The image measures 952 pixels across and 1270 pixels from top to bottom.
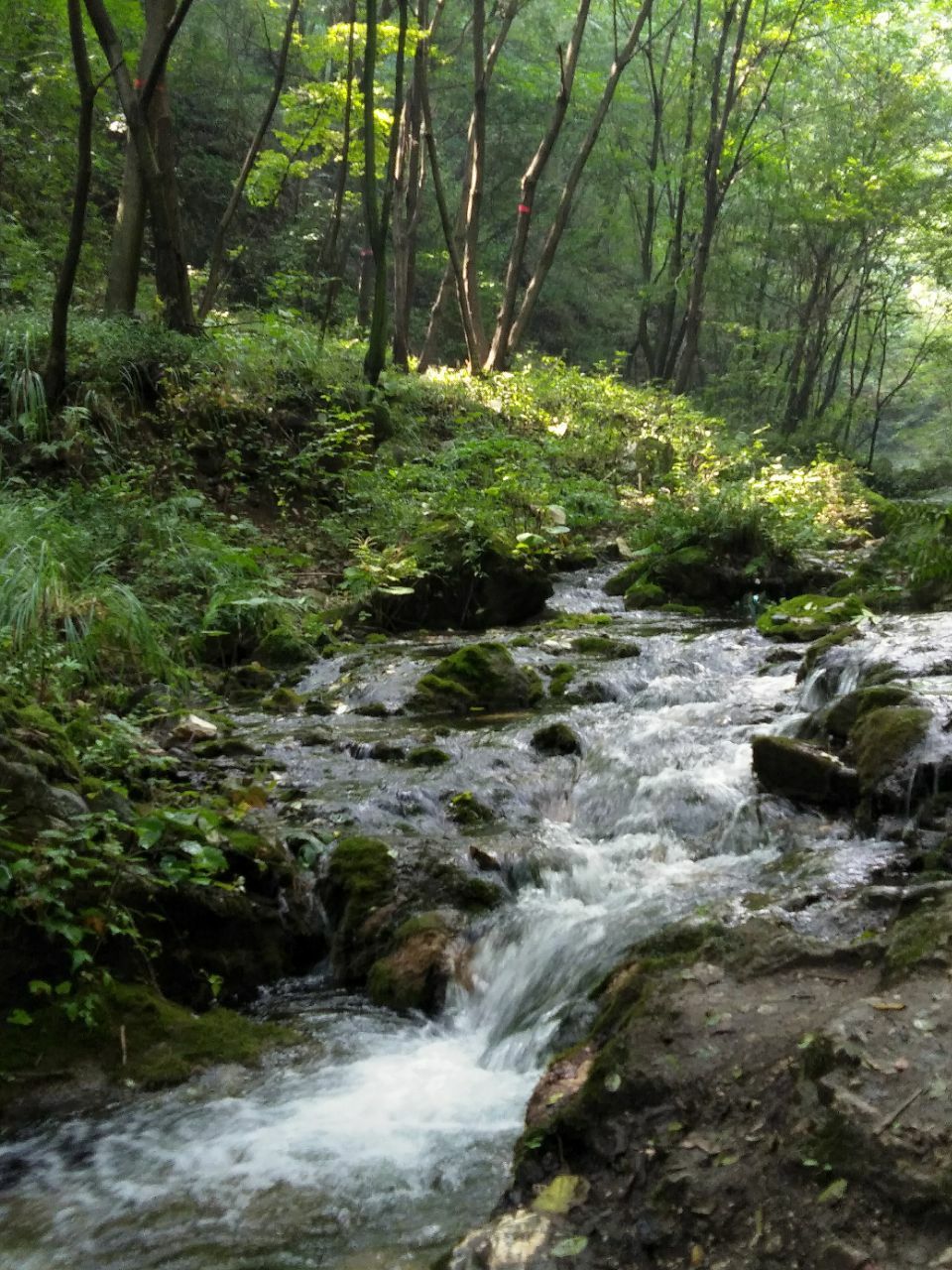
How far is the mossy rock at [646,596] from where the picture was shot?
424 inches

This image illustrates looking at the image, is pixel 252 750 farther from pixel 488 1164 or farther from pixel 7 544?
pixel 488 1164

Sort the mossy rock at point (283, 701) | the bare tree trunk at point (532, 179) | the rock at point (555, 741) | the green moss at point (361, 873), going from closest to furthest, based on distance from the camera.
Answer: the green moss at point (361, 873) → the rock at point (555, 741) → the mossy rock at point (283, 701) → the bare tree trunk at point (532, 179)

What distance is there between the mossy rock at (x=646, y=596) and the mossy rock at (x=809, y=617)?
1.51 metres

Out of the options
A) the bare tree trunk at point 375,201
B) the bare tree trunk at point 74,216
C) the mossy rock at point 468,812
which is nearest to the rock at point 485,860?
the mossy rock at point 468,812

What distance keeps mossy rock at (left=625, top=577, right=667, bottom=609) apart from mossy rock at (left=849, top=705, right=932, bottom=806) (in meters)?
5.68

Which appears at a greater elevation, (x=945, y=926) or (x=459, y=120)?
(x=459, y=120)

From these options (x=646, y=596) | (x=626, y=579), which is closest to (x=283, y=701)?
(x=646, y=596)

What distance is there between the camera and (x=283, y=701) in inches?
277

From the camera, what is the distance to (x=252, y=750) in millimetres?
5852

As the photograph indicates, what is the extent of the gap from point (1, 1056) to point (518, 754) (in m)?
3.52

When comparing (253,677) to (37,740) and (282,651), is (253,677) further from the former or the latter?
(37,740)

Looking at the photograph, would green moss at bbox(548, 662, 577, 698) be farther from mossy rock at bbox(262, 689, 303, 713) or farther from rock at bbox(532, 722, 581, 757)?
mossy rock at bbox(262, 689, 303, 713)

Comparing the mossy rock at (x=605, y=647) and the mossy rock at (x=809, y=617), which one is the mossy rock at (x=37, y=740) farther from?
the mossy rock at (x=809, y=617)

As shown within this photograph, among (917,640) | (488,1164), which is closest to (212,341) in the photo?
(917,640)
